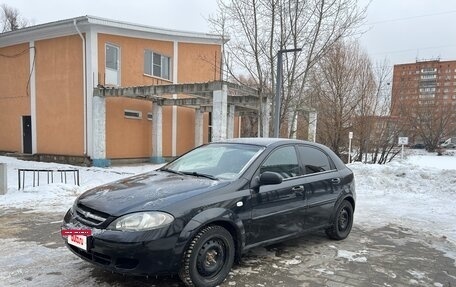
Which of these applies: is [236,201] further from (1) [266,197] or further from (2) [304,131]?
(2) [304,131]

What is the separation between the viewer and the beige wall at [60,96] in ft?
56.2

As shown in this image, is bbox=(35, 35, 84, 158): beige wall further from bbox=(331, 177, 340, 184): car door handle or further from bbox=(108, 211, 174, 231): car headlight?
bbox=(108, 211, 174, 231): car headlight

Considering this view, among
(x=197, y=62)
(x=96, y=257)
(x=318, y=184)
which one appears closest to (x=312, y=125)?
(x=197, y=62)

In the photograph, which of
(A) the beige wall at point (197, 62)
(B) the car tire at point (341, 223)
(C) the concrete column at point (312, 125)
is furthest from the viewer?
(C) the concrete column at point (312, 125)

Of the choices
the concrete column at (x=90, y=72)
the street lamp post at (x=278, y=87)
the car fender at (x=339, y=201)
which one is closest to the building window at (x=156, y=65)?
the concrete column at (x=90, y=72)

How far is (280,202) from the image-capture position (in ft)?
15.3

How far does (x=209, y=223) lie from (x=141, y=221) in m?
0.72

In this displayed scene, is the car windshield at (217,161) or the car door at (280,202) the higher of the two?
the car windshield at (217,161)

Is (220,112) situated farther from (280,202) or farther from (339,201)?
(280,202)

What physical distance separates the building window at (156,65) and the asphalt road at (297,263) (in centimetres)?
1415

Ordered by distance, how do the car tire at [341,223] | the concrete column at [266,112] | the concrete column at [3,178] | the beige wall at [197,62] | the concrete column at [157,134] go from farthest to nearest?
1. the beige wall at [197,62]
2. the concrete column at [157,134]
3. the concrete column at [266,112]
4. the concrete column at [3,178]
5. the car tire at [341,223]

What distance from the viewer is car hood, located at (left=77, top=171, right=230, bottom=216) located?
3.65 meters

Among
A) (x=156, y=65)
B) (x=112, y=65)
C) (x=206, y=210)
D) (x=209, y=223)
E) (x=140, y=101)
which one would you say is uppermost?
(x=156, y=65)

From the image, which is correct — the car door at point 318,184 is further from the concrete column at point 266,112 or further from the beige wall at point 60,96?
the beige wall at point 60,96
